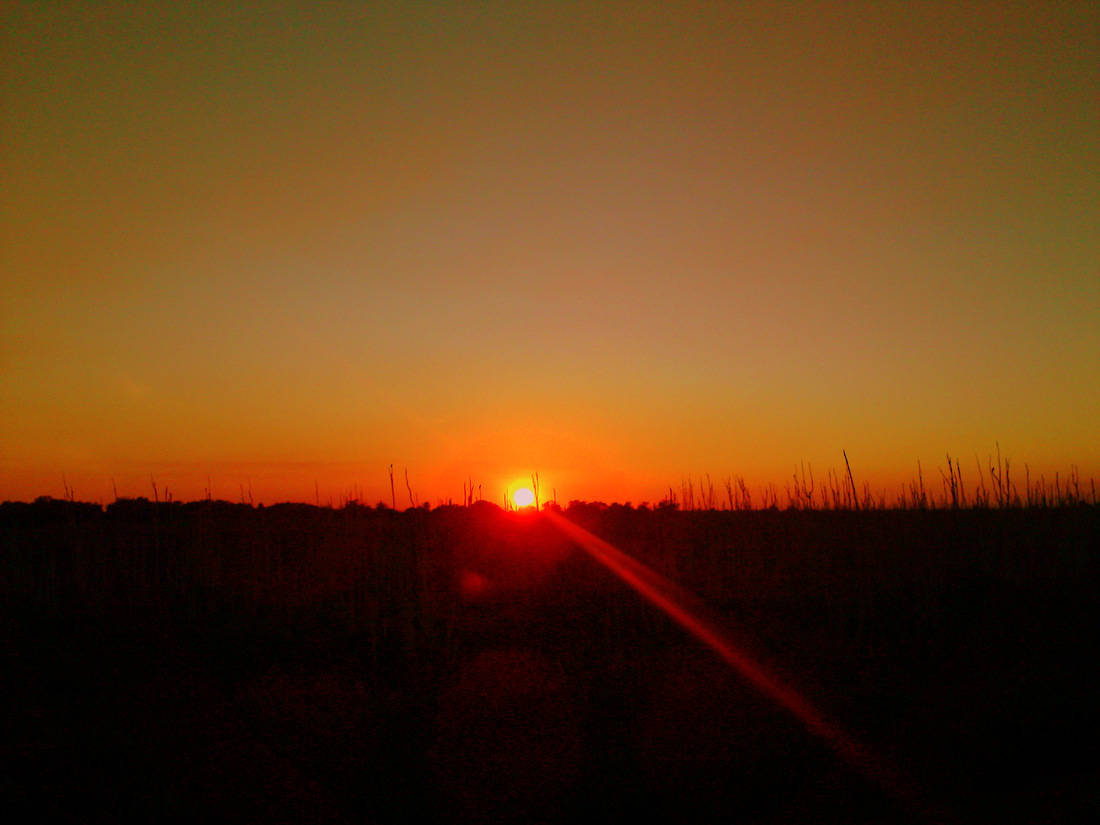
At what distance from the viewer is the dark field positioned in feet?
18.8

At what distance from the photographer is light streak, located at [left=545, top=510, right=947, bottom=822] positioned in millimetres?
5910

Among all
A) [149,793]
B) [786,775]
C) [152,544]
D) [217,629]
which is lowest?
[786,775]

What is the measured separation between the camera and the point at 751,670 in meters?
8.18

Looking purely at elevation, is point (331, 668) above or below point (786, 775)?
above

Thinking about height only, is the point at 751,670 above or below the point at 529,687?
below

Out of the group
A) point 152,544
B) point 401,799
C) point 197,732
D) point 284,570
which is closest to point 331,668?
point 197,732

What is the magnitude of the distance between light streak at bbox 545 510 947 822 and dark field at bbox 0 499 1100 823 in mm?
107

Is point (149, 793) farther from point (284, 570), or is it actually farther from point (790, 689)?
point (284, 570)

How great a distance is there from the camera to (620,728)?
269 inches

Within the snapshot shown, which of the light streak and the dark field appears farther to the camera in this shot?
the light streak

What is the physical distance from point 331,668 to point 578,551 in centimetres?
731

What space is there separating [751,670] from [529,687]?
2325 millimetres

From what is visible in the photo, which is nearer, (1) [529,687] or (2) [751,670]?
(1) [529,687]

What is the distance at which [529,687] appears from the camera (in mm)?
7609
